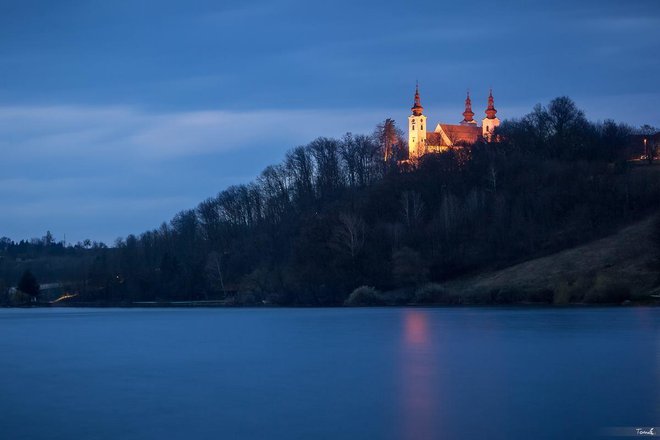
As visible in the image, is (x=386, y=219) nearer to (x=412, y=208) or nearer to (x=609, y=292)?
(x=412, y=208)

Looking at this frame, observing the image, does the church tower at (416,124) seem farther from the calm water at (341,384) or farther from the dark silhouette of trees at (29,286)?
the calm water at (341,384)

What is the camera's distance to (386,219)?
91500 mm

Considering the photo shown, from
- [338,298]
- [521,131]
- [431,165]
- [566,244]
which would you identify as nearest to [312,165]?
[431,165]

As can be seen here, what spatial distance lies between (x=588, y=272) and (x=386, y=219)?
2918 centimetres

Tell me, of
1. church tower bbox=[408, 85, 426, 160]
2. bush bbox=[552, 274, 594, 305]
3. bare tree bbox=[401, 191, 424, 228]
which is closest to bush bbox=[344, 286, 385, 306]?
bare tree bbox=[401, 191, 424, 228]

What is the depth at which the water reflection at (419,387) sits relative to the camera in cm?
1787

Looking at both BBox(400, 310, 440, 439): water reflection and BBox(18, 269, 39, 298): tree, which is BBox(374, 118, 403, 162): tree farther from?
BBox(400, 310, 440, 439): water reflection

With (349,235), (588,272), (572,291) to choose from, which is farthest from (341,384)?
(349,235)

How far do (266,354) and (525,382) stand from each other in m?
12.0

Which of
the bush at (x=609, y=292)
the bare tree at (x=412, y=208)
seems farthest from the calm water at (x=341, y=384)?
the bare tree at (x=412, y=208)

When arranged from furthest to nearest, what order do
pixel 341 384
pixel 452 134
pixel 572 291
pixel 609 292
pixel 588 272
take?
1. pixel 452 134
2. pixel 588 272
3. pixel 572 291
4. pixel 609 292
5. pixel 341 384

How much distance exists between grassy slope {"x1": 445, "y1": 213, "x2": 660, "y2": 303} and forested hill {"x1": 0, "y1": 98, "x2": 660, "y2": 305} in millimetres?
3010

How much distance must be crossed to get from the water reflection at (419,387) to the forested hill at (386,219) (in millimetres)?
40591

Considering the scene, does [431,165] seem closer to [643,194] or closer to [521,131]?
[521,131]
